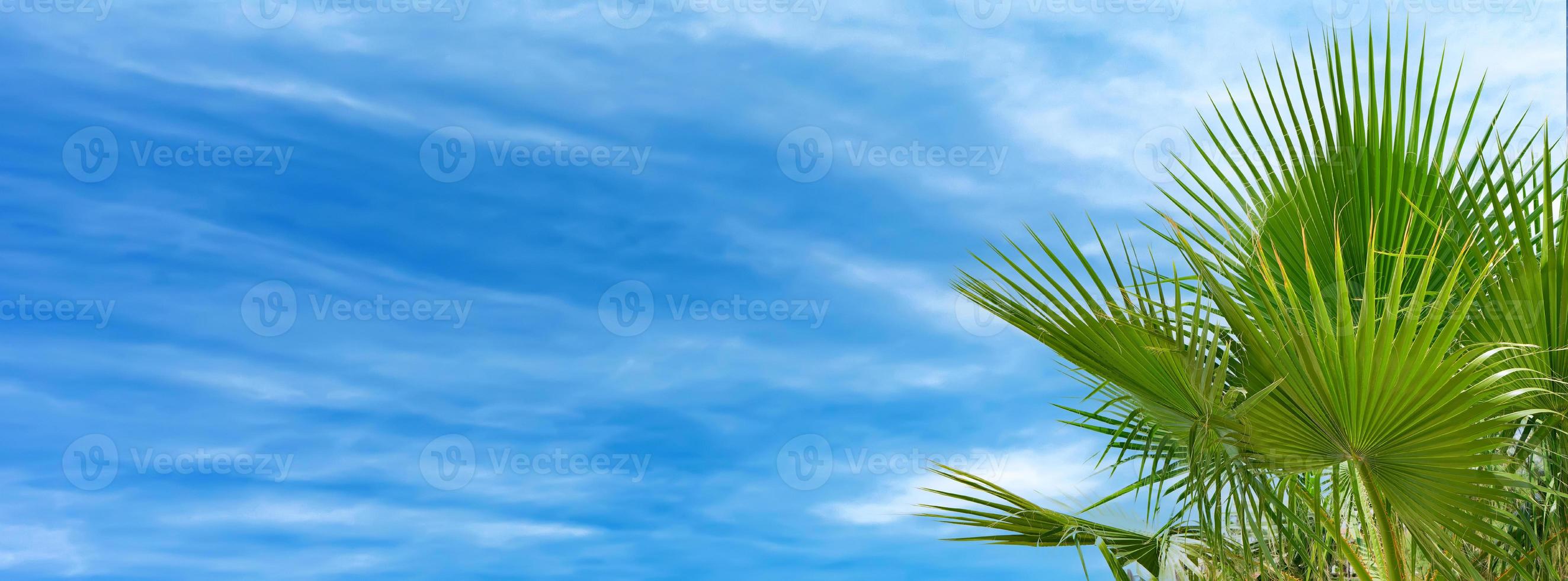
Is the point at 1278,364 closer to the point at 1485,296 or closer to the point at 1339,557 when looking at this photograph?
the point at 1485,296

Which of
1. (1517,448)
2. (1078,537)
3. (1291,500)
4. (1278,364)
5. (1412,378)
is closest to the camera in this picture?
(1412,378)

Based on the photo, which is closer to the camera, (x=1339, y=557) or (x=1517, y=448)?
(x=1517, y=448)

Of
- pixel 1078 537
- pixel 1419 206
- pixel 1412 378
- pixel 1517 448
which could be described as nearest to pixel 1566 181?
pixel 1419 206

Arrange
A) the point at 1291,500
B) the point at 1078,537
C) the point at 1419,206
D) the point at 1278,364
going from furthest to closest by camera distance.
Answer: the point at 1078,537
the point at 1419,206
the point at 1291,500
the point at 1278,364

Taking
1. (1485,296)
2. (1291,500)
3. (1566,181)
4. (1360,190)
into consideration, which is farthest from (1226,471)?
(1566,181)

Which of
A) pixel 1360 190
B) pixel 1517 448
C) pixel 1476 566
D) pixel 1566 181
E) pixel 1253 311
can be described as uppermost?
pixel 1360 190

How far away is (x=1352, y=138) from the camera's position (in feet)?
17.5

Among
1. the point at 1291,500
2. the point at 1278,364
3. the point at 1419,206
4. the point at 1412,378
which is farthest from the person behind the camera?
the point at 1419,206

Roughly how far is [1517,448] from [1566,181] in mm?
1276

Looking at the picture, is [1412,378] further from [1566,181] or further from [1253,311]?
[1566,181]

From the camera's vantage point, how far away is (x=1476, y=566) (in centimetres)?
473

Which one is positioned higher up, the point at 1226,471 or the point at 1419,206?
the point at 1419,206

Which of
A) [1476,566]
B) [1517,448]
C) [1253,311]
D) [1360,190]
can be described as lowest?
[1476,566]

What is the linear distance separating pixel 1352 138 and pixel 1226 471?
2.33 metres
